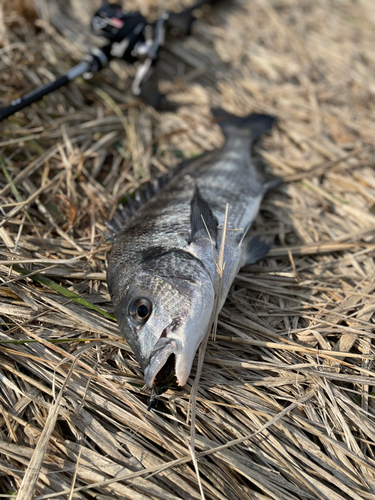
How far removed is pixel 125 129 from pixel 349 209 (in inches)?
99.0

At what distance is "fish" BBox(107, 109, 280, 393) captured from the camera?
6.81ft

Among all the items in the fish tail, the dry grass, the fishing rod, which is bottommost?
the dry grass

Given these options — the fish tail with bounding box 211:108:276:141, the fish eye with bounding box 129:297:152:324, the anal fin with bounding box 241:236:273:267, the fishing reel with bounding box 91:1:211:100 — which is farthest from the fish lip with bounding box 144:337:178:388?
the fishing reel with bounding box 91:1:211:100

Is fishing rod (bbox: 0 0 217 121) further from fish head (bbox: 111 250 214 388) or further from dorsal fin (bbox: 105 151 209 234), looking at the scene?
fish head (bbox: 111 250 214 388)

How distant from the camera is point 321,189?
3809mm

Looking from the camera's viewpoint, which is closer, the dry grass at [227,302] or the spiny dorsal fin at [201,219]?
the dry grass at [227,302]

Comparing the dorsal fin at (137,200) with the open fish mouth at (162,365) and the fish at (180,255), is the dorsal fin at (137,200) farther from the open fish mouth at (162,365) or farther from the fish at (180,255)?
the open fish mouth at (162,365)

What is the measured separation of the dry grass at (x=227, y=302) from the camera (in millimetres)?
2012

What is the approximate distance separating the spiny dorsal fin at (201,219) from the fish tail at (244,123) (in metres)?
1.47

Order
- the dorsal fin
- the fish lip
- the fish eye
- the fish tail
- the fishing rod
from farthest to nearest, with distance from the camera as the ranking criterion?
the fish tail → the fishing rod → the dorsal fin → the fish eye → the fish lip

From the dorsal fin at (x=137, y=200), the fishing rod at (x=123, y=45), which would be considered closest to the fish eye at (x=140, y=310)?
the dorsal fin at (x=137, y=200)

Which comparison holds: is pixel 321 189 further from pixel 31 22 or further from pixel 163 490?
pixel 31 22

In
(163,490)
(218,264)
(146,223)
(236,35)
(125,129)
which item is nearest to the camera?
(163,490)

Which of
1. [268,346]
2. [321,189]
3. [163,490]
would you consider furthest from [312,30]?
[163,490]
